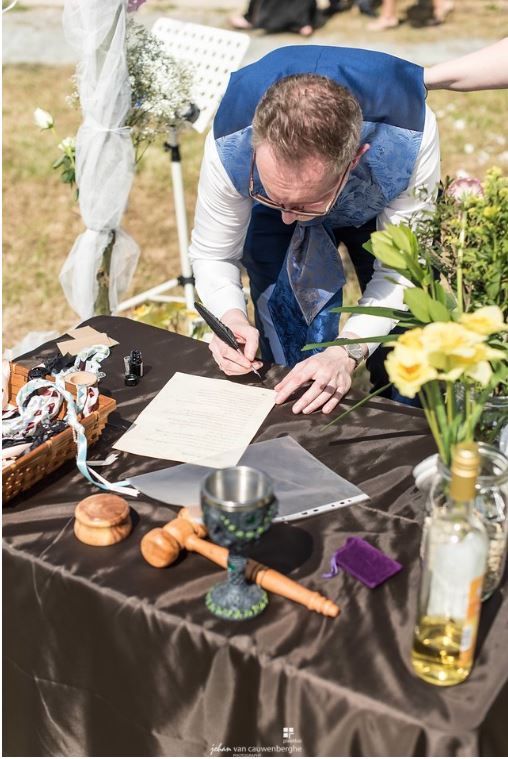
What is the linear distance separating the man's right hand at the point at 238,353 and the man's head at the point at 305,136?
0.32 metres

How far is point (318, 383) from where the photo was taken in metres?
1.70

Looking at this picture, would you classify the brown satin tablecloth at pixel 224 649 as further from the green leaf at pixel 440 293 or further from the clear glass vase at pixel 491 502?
the green leaf at pixel 440 293

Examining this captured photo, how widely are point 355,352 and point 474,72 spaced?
0.82 meters

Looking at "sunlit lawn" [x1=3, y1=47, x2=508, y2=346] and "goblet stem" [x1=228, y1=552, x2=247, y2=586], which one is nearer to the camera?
"goblet stem" [x1=228, y1=552, x2=247, y2=586]

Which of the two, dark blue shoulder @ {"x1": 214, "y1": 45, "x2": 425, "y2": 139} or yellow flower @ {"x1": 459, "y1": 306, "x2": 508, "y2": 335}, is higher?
dark blue shoulder @ {"x1": 214, "y1": 45, "x2": 425, "y2": 139}

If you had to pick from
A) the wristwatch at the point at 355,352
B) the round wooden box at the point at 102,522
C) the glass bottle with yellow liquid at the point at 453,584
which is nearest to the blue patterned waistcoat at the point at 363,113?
the wristwatch at the point at 355,352

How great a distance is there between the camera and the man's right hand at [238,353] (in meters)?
1.82

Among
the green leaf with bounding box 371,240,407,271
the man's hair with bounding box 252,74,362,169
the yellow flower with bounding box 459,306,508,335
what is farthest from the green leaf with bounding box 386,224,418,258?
the man's hair with bounding box 252,74,362,169

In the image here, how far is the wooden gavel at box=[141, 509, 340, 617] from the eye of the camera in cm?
118

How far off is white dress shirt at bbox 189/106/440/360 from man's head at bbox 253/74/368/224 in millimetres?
331

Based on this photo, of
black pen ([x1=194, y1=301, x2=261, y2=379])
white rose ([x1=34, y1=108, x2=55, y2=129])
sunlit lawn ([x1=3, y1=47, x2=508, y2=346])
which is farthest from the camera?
sunlit lawn ([x1=3, y1=47, x2=508, y2=346])

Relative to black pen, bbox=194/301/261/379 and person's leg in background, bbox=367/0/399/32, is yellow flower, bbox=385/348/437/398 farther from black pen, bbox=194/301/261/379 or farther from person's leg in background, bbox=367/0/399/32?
person's leg in background, bbox=367/0/399/32

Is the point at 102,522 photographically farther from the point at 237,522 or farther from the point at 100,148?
the point at 100,148

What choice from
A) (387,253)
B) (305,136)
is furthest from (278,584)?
(305,136)
